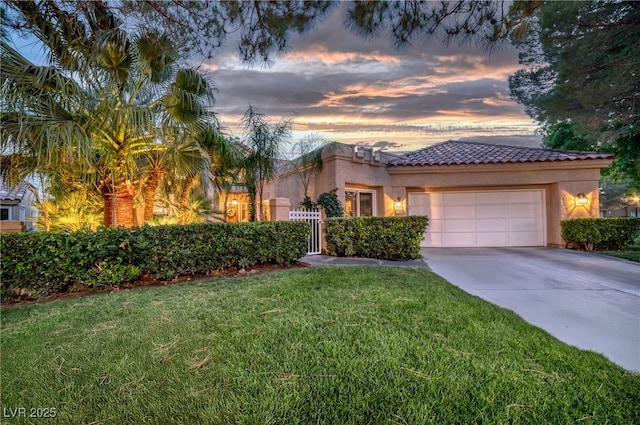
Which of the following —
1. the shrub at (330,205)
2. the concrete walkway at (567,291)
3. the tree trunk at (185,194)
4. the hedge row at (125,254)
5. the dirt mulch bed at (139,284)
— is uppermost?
the tree trunk at (185,194)

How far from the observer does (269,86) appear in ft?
29.7

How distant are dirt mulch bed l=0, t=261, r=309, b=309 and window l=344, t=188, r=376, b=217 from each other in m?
4.80

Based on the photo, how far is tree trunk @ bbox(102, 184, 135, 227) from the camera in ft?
23.1

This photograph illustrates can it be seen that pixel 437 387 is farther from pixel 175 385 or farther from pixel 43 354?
pixel 43 354

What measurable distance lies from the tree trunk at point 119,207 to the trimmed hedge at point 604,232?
1426 cm

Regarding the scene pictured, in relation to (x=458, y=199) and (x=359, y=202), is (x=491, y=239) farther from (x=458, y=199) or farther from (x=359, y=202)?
(x=359, y=202)

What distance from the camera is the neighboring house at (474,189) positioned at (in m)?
11.8

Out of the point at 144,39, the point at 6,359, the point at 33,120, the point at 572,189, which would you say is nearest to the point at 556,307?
the point at 6,359

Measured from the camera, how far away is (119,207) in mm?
7133

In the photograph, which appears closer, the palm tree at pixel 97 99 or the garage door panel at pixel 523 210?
the palm tree at pixel 97 99

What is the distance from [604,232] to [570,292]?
784cm

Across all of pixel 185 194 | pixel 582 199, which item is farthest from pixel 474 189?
pixel 185 194

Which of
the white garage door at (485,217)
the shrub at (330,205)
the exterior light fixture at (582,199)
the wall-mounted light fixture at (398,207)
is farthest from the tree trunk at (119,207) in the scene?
the exterior light fixture at (582,199)

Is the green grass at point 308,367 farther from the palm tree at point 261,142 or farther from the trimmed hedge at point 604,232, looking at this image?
the trimmed hedge at point 604,232
